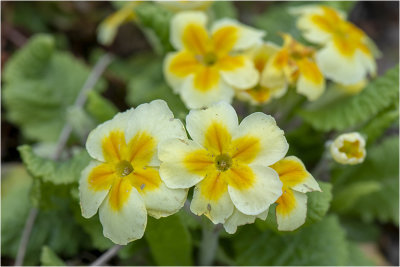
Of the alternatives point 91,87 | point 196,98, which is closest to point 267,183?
point 196,98

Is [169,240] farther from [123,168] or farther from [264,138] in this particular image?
[264,138]

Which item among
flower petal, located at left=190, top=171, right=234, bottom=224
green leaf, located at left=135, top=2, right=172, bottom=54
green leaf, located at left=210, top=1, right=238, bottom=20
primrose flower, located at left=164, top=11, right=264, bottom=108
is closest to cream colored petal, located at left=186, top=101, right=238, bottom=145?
flower petal, located at left=190, top=171, right=234, bottom=224

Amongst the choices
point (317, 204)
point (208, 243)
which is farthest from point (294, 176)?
point (208, 243)

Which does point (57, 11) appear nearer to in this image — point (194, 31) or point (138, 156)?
point (194, 31)

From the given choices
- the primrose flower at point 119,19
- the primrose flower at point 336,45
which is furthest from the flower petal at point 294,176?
the primrose flower at point 119,19

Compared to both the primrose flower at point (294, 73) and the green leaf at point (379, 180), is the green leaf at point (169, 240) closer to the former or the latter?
the primrose flower at point (294, 73)

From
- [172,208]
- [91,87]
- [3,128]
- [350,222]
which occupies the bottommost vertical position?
[350,222]

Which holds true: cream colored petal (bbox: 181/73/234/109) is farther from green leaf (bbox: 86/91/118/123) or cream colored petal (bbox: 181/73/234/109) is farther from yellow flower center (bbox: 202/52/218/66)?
green leaf (bbox: 86/91/118/123)
